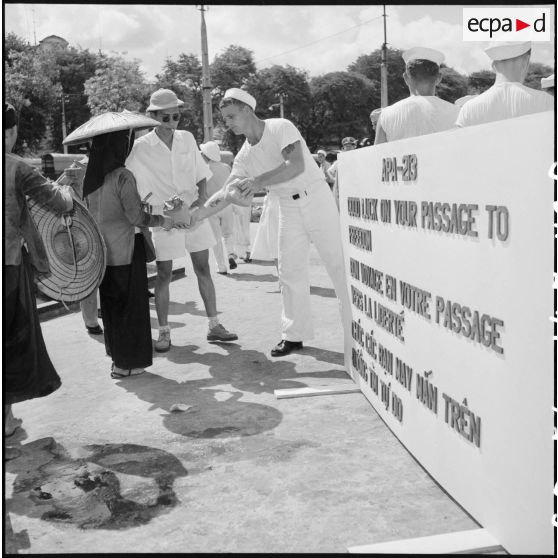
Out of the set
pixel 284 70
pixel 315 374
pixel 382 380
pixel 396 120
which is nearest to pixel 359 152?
pixel 396 120

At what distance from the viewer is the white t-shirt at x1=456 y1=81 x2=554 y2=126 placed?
4223 millimetres

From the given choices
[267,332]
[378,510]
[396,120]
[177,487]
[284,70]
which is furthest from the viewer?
[284,70]

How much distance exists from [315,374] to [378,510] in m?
2.27

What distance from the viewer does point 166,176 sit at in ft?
20.6

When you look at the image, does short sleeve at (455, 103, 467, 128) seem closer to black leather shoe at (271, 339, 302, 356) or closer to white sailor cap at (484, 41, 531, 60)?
white sailor cap at (484, 41, 531, 60)

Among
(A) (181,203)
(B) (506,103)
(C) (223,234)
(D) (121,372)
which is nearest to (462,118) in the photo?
(B) (506,103)

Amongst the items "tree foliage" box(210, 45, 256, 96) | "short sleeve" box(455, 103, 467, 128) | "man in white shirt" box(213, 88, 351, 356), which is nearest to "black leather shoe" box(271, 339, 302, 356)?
"man in white shirt" box(213, 88, 351, 356)

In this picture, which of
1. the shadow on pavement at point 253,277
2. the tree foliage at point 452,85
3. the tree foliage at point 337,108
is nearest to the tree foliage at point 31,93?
the tree foliage at point 337,108

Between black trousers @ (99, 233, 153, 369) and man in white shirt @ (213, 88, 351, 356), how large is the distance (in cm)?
101

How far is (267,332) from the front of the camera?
6836 millimetres

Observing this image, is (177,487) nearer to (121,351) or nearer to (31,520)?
(31,520)

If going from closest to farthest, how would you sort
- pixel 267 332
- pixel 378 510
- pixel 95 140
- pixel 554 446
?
1. pixel 554 446
2. pixel 378 510
3. pixel 95 140
4. pixel 267 332

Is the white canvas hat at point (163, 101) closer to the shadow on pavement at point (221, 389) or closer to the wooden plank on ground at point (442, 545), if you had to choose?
the shadow on pavement at point (221, 389)

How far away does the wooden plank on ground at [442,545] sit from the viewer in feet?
8.98
